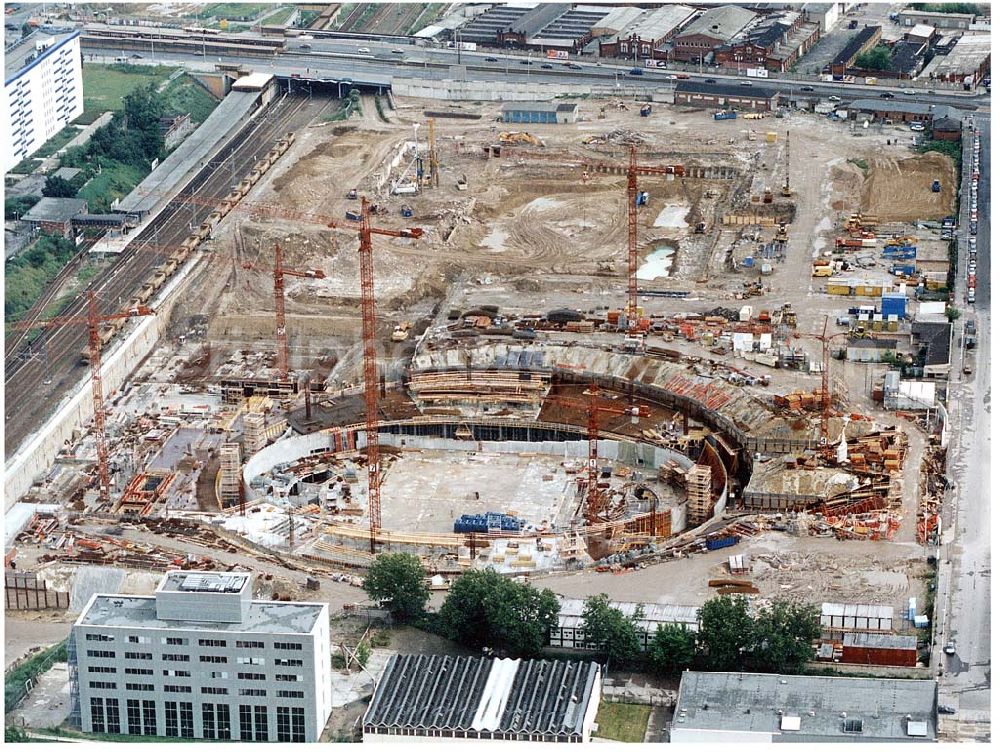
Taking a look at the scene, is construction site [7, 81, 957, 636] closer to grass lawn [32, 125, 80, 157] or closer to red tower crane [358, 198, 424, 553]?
red tower crane [358, 198, 424, 553]

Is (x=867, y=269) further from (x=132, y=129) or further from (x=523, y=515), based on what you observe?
(x=132, y=129)

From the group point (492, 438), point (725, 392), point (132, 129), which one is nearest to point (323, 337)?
point (492, 438)

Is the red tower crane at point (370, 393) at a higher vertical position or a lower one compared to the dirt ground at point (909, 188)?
lower

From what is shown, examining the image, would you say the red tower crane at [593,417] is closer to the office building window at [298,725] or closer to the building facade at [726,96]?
the office building window at [298,725]

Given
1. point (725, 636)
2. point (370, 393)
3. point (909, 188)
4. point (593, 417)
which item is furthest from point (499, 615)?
point (909, 188)

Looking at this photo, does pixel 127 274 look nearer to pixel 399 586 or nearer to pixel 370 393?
pixel 370 393

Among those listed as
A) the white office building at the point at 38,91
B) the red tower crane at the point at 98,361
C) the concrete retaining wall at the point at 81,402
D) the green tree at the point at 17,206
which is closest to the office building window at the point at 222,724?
the red tower crane at the point at 98,361

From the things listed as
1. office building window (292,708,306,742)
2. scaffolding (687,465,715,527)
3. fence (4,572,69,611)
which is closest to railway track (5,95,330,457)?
fence (4,572,69,611)
